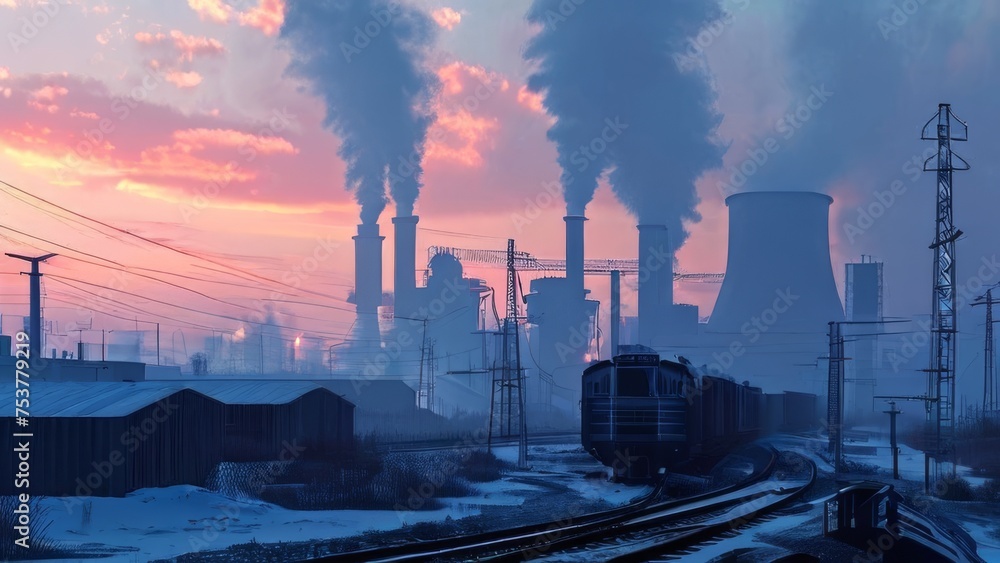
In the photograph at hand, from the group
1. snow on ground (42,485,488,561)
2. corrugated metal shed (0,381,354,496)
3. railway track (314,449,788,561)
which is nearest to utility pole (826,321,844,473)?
railway track (314,449,788,561)

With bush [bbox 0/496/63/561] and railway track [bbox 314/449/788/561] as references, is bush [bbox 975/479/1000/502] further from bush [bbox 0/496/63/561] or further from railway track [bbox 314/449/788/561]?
bush [bbox 0/496/63/561]

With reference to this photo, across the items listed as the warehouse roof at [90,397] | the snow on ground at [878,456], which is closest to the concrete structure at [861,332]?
the snow on ground at [878,456]

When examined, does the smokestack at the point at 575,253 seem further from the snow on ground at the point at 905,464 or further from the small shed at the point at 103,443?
the small shed at the point at 103,443

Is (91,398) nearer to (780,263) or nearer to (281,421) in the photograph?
(281,421)

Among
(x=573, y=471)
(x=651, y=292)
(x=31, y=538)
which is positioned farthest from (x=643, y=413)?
(x=651, y=292)

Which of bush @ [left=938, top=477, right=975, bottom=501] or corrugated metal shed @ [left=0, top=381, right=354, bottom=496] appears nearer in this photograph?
corrugated metal shed @ [left=0, top=381, right=354, bottom=496]

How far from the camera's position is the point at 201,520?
1666cm

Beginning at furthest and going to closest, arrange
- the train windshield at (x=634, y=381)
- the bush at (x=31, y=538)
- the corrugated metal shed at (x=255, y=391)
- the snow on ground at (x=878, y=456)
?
the corrugated metal shed at (x=255, y=391)
the snow on ground at (x=878, y=456)
the train windshield at (x=634, y=381)
the bush at (x=31, y=538)

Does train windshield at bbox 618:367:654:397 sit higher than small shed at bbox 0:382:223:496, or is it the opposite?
train windshield at bbox 618:367:654:397

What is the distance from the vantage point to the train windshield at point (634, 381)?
2302 centimetres

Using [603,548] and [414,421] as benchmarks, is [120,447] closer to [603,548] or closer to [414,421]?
[603,548]

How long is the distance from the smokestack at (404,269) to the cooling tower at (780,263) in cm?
2589

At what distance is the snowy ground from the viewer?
14086 millimetres

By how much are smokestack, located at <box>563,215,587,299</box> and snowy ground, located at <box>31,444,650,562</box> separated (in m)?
44.2
